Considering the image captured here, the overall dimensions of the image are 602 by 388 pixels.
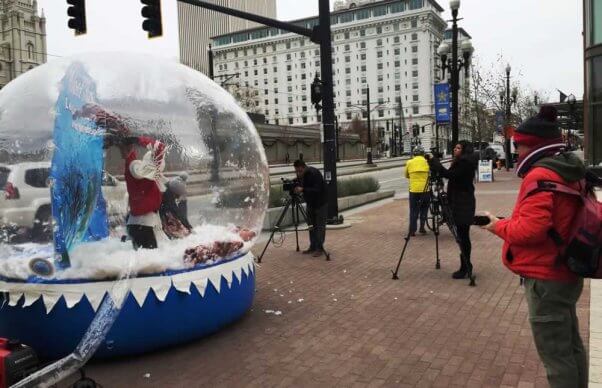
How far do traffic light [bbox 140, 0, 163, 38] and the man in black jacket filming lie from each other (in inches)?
190

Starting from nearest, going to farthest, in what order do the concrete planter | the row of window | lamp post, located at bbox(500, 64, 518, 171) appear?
the concrete planter, lamp post, located at bbox(500, 64, 518, 171), the row of window

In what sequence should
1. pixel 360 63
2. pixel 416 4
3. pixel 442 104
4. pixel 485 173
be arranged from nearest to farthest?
pixel 442 104
pixel 485 173
pixel 416 4
pixel 360 63

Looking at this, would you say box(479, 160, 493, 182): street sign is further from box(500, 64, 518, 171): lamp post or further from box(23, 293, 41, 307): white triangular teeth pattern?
box(23, 293, 41, 307): white triangular teeth pattern

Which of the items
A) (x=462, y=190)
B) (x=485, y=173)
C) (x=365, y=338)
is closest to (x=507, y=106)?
(x=485, y=173)

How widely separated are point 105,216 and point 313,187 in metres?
4.85

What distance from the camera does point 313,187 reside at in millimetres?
9297

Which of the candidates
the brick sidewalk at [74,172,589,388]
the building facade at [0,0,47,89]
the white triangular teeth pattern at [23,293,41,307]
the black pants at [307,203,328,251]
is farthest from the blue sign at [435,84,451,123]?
the building facade at [0,0,47,89]

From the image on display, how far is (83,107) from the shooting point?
492cm

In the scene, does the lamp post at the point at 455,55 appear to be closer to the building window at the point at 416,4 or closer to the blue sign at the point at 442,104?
the blue sign at the point at 442,104

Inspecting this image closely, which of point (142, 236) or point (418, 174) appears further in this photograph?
point (418, 174)

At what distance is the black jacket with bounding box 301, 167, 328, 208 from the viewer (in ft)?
30.3

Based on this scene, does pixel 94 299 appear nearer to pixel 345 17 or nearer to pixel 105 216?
pixel 105 216

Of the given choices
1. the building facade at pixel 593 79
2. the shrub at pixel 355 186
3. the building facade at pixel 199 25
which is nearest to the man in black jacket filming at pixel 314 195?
the shrub at pixel 355 186

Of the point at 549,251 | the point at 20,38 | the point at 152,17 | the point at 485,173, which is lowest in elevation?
the point at 485,173
